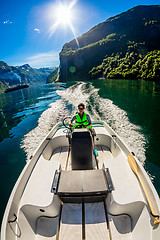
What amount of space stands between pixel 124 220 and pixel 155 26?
501 feet

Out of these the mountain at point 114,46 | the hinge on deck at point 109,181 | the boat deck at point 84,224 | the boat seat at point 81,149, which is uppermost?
the mountain at point 114,46

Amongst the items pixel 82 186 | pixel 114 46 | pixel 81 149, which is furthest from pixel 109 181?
pixel 114 46

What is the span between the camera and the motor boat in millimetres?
2363

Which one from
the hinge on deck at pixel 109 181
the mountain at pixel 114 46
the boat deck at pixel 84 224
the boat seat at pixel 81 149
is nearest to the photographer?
the boat deck at pixel 84 224

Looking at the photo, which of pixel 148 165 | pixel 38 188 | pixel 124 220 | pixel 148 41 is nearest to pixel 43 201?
pixel 38 188

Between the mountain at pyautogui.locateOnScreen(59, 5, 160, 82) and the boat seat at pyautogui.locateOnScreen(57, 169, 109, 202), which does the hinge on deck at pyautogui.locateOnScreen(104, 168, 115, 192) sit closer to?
the boat seat at pyautogui.locateOnScreen(57, 169, 109, 202)

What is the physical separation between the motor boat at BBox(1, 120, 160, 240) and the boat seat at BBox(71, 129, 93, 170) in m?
0.49

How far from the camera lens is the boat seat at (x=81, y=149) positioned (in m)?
3.50

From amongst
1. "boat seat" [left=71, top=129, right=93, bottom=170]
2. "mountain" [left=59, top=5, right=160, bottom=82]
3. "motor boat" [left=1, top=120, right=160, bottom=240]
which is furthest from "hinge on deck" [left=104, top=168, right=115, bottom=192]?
"mountain" [left=59, top=5, right=160, bottom=82]

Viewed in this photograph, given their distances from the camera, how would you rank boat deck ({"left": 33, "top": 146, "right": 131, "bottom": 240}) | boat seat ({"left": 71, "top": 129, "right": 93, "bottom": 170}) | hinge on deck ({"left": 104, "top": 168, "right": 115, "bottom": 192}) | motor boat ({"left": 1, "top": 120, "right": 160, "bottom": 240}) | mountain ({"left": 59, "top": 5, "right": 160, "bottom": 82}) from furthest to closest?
mountain ({"left": 59, "top": 5, "right": 160, "bottom": 82}) < boat seat ({"left": 71, "top": 129, "right": 93, "bottom": 170}) < hinge on deck ({"left": 104, "top": 168, "right": 115, "bottom": 192}) < boat deck ({"left": 33, "top": 146, "right": 131, "bottom": 240}) < motor boat ({"left": 1, "top": 120, "right": 160, "bottom": 240})

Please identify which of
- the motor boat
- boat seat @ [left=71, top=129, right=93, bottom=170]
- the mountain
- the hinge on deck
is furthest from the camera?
the mountain

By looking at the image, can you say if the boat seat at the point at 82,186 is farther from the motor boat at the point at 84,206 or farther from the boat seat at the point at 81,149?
the boat seat at the point at 81,149

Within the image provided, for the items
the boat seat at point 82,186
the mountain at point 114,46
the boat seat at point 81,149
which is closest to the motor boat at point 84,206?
the boat seat at point 82,186

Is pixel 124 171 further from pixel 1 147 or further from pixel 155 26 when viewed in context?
pixel 155 26
